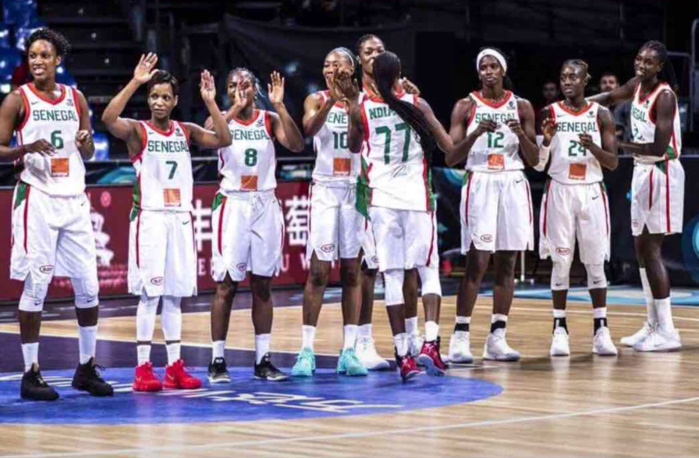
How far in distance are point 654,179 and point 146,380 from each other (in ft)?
14.0

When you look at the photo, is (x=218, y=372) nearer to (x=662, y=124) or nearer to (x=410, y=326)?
(x=410, y=326)

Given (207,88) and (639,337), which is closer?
(207,88)

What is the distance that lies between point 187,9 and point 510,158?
38.5 ft

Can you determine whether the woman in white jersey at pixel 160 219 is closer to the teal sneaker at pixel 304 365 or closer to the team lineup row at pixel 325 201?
the team lineup row at pixel 325 201

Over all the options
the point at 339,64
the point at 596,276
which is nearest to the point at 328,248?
the point at 339,64

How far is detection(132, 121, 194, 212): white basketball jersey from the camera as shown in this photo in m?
9.30

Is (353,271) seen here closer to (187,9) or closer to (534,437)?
(534,437)

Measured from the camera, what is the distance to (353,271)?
10.0 metres

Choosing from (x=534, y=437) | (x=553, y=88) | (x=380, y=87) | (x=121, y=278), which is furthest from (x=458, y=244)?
(x=534, y=437)

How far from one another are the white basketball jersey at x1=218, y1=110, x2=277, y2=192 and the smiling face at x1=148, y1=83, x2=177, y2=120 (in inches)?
20.2

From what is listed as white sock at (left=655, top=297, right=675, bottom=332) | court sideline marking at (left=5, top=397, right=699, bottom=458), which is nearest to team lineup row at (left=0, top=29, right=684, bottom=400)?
white sock at (left=655, top=297, right=675, bottom=332)

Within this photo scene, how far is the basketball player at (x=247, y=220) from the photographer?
9.66 meters

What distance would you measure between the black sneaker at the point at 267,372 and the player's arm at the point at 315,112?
146cm

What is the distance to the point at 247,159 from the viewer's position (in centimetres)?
974
